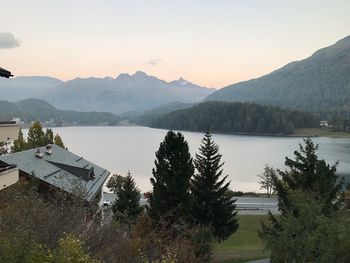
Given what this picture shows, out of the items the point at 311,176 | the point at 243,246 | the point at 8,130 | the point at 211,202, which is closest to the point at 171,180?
the point at 211,202

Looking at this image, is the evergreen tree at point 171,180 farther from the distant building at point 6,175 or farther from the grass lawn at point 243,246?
the distant building at point 6,175

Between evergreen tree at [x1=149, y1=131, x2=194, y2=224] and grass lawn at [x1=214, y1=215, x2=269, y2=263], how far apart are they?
3.76m

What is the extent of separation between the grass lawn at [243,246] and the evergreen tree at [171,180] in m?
3.76

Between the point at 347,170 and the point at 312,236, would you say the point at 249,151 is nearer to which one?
the point at 347,170

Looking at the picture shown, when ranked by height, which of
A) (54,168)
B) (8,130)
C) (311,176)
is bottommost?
(54,168)

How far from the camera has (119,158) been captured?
118688 mm

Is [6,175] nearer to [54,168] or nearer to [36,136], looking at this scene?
[54,168]

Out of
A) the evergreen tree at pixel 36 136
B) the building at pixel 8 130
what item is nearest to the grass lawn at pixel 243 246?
the building at pixel 8 130

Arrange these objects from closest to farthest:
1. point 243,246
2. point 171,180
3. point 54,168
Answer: point 171,180 → point 243,246 → point 54,168

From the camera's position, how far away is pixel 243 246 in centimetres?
3466

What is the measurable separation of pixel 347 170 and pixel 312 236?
3275 inches

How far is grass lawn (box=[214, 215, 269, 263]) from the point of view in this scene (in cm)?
2948

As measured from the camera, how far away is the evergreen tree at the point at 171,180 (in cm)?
2900

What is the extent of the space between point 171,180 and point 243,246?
385 inches
